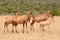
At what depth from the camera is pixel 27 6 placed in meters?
51.6

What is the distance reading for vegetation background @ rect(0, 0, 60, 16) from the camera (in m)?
48.2

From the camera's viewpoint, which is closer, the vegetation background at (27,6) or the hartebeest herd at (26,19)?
the hartebeest herd at (26,19)

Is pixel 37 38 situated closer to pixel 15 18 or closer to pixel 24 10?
pixel 15 18

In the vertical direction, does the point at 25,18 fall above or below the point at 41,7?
above

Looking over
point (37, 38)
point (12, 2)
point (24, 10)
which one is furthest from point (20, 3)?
point (37, 38)

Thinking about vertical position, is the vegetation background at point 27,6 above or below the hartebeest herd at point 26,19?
below

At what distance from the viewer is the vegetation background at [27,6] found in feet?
158

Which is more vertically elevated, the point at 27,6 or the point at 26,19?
the point at 26,19

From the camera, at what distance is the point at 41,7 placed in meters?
51.8

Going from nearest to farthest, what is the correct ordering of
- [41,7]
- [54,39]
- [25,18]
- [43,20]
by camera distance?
1. [54,39]
2. [25,18]
3. [43,20]
4. [41,7]

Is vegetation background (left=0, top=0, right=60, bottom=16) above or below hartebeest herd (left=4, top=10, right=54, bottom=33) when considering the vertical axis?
below

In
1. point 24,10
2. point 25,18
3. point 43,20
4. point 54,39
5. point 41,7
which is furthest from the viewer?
point 41,7

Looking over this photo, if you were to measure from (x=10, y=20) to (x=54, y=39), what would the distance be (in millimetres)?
4556

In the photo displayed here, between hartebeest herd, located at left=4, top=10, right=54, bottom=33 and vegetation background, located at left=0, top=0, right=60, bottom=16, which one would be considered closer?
hartebeest herd, located at left=4, top=10, right=54, bottom=33
